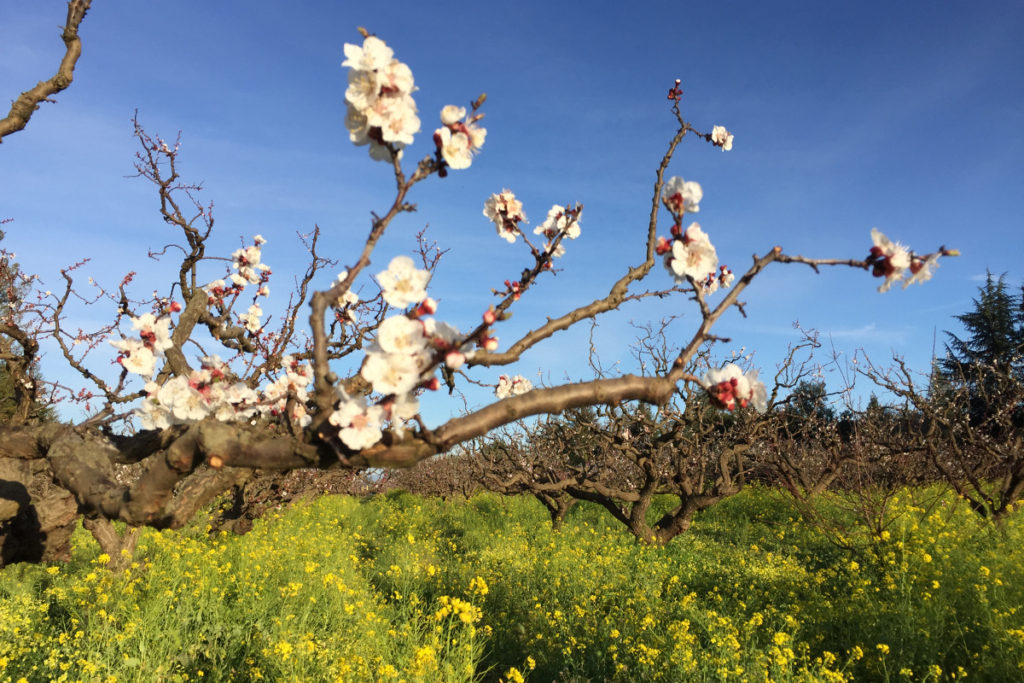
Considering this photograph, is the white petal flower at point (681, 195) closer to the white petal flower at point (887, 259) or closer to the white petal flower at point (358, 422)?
the white petal flower at point (887, 259)

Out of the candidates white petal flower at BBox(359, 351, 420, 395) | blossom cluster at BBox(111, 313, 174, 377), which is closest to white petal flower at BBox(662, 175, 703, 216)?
white petal flower at BBox(359, 351, 420, 395)

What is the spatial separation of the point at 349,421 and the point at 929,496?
46.6ft

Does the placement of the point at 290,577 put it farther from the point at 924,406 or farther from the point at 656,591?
the point at 924,406


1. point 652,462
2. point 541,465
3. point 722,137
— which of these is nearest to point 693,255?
point 722,137

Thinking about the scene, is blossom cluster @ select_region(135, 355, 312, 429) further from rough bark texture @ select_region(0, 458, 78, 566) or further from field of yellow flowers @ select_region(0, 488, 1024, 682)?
Result: rough bark texture @ select_region(0, 458, 78, 566)

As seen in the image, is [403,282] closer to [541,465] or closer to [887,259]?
[887,259]

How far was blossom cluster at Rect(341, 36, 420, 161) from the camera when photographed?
193 centimetres

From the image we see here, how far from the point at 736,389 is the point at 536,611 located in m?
5.13

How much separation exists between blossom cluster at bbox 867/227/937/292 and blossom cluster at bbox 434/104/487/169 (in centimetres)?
155

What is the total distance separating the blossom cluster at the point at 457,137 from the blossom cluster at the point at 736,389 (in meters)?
1.23

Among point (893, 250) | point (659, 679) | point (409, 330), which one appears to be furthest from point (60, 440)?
point (893, 250)

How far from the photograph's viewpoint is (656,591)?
6730 millimetres

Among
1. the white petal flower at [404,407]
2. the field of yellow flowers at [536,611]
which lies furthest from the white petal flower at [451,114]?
the field of yellow flowers at [536,611]

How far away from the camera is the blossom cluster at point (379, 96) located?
1933mm
